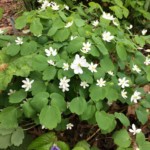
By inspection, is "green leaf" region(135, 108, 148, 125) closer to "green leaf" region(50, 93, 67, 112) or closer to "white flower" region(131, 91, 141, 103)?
"white flower" region(131, 91, 141, 103)

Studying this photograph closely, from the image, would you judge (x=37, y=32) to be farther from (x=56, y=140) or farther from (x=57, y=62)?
(x=56, y=140)

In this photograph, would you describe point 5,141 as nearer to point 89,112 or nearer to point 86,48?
point 89,112

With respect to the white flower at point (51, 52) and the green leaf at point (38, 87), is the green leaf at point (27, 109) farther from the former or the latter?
the white flower at point (51, 52)

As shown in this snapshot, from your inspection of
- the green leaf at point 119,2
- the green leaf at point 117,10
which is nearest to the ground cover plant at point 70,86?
the green leaf at point 117,10

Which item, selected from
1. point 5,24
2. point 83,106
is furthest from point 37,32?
point 5,24

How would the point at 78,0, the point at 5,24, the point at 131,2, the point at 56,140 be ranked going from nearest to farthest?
the point at 56,140, the point at 131,2, the point at 78,0, the point at 5,24
